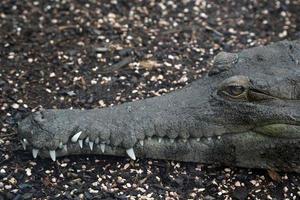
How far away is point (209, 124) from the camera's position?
5113 millimetres

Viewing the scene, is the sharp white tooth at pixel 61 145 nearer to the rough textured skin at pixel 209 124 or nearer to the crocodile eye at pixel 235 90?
the rough textured skin at pixel 209 124

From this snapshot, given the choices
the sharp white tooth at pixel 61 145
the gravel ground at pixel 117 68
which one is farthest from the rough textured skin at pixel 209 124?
the gravel ground at pixel 117 68

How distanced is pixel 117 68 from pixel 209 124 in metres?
1.74

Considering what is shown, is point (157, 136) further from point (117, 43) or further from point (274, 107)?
point (117, 43)

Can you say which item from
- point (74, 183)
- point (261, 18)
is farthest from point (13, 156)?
point (261, 18)

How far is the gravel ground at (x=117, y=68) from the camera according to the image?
5152mm

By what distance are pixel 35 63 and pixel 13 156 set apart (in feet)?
5.09

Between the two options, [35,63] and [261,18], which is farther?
[261,18]

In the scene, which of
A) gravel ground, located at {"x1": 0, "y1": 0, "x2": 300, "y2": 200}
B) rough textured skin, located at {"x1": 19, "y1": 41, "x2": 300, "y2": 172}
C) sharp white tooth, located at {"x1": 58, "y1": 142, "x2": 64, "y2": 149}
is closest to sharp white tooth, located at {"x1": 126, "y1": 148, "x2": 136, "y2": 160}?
rough textured skin, located at {"x1": 19, "y1": 41, "x2": 300, "y2": 172}

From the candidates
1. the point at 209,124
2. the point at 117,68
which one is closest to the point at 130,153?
the point at 209,124

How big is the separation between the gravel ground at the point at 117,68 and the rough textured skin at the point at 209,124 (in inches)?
6.8

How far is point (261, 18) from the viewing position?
7.60 meters

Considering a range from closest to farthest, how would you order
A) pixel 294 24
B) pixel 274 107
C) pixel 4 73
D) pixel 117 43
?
1. pixel 274 107
2. pixel 4 73
3. pixel 117 43
4. pixel 294 24

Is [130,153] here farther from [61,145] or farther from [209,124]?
[209,124]
